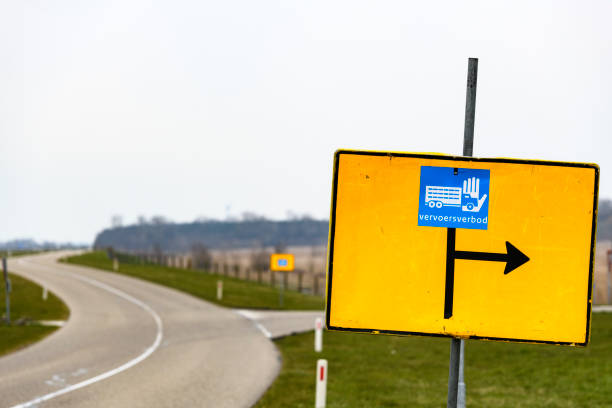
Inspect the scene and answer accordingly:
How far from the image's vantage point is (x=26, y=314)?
95.3 ft

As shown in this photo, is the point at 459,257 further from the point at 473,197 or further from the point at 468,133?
the point at 468,133

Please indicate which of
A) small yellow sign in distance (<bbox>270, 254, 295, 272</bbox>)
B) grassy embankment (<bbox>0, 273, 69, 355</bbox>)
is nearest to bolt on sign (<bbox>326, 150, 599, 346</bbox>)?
grassy embankment (<bbox>0, 273, 69, 355</bbox>)

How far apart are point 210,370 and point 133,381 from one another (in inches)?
90.9

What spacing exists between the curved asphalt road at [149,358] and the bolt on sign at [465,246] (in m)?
8.52

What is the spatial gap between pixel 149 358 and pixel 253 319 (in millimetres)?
12921

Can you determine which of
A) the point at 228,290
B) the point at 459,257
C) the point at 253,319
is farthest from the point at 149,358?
the point at 228,290

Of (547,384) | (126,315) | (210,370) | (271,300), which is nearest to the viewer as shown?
(547,384)

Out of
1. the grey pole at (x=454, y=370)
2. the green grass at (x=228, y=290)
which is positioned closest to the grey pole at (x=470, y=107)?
the grey pole at (x=454, y=370)

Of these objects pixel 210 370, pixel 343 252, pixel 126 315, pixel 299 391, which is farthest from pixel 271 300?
pixel 343 252

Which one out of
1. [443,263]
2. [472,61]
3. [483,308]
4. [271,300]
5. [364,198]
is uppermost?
[472,61]

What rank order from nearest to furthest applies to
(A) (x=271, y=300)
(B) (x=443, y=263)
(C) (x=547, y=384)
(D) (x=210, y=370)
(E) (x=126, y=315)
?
(B) (x=443, y=263)
(C) (x=547, y=384)
(D) (x=210, y=370)
(E) (x=126, y=315)
(A) (x=271, y=300)

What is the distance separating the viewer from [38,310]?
30297mm

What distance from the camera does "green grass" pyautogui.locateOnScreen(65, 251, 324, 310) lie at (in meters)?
39.4

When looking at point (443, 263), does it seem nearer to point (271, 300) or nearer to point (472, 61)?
point (472, 61)
